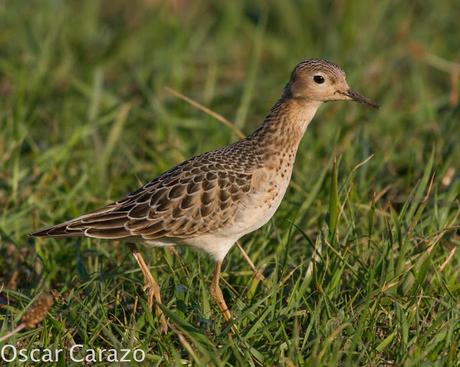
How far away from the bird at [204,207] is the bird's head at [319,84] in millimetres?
342

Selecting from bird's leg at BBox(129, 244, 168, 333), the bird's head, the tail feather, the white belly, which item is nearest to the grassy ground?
bird's leg at BBox(129, 244, 168, 333)

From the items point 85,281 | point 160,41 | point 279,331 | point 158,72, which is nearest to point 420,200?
point 279,331

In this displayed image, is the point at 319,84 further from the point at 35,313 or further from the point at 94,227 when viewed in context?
the point at 35,313

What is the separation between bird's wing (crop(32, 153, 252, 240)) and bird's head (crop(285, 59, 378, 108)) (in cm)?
75

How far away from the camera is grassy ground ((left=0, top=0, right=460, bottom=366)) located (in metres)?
5.71

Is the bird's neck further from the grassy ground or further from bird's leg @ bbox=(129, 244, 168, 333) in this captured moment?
bird's leg @ bbox=(129, 244, 168, 333)

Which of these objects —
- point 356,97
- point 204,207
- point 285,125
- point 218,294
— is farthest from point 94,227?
point 356,97

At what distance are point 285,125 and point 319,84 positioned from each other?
377 millimetres

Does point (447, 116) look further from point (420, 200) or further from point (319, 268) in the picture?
point (319, 268)

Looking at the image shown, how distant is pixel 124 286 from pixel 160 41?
5.36 meters

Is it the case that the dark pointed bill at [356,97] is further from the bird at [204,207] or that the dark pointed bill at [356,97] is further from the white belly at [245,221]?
the white belly at [245,221]

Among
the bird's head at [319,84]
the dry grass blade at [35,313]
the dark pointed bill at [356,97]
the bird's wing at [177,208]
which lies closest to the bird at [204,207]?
the bird's wing at [177,208]

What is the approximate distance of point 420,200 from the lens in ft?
23.5

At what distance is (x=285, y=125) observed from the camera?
677 centimetres
